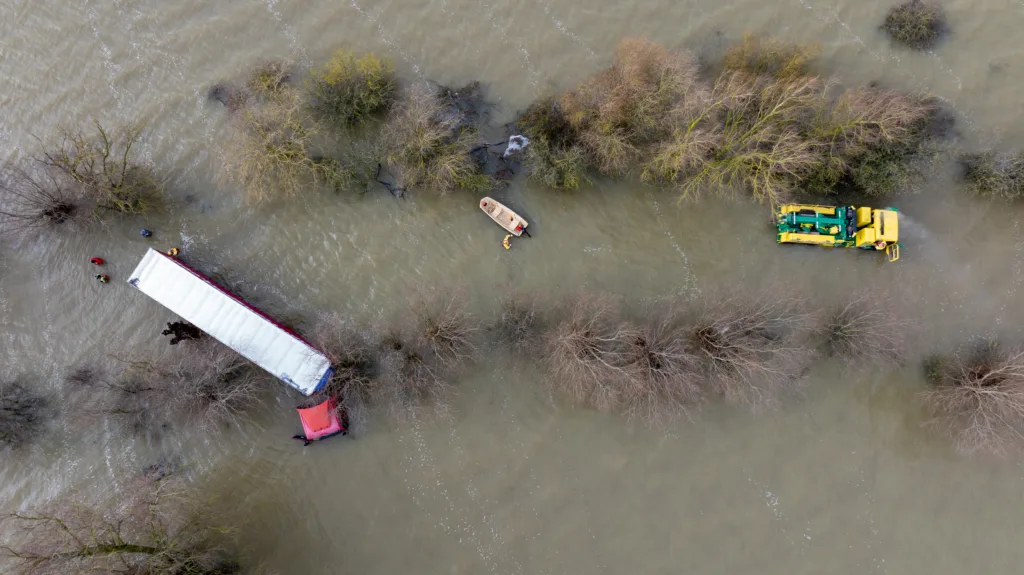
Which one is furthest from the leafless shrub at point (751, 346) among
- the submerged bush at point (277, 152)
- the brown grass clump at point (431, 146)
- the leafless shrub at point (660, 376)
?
the submerged bush at point (277, 152)

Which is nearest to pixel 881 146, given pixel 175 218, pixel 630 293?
pixel 630 293

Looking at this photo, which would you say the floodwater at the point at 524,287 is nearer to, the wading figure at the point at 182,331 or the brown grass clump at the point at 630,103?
the wading figure at the point at 182,331

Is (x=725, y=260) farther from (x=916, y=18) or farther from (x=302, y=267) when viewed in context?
(x=302, y=267)

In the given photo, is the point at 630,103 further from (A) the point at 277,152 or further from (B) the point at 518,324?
(A) the point at 277,152

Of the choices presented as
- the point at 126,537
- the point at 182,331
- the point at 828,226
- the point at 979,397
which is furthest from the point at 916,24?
the point at 126,537

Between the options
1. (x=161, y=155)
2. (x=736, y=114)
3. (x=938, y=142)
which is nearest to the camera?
(x=736, y=114)
